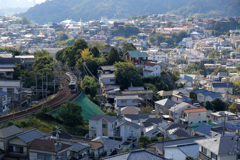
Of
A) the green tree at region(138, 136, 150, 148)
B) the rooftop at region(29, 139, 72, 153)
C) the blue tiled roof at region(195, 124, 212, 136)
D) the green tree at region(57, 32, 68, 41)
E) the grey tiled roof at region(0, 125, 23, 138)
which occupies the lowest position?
the blue tiled roof at region(195, 124, 212, 136)

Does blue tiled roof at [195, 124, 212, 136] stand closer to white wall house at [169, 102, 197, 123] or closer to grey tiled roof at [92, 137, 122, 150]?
white wall house at [169, 102, 197, 123]

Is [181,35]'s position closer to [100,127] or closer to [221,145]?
[100,127]

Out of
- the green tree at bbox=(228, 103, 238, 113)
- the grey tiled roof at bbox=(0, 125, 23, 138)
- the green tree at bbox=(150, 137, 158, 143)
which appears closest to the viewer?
the grey tiled roof at bbox=(0, 125, 23, 138)

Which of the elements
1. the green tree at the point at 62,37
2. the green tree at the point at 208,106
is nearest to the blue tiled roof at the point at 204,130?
the green tree at the point at 208,106

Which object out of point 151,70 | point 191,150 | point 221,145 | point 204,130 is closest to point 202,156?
point 191,150

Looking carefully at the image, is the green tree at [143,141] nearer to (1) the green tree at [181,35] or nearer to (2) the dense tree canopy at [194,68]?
(2) the dense tree canopy at [194,68]

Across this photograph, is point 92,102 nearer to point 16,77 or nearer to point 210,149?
point 16,77

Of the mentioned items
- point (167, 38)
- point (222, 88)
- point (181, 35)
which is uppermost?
point (181, 35)

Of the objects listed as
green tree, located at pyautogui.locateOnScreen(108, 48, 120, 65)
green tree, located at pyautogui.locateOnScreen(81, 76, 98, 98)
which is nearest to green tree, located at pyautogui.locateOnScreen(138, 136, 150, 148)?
green tree, located at pyautogui.locateOnScreen(81, 76, 98, 98)

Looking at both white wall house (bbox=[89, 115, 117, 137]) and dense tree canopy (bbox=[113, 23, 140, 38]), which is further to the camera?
dense tree canopy (bbox=[113, 23, 140, 38])
